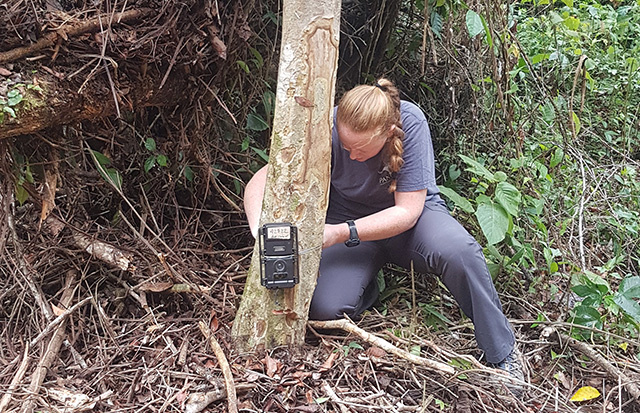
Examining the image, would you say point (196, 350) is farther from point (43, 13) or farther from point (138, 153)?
point (43, 13)

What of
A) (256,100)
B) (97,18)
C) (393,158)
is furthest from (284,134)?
(256,100)

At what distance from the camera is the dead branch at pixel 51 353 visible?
6.51 feet

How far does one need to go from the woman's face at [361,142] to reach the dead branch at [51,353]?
5.06ft

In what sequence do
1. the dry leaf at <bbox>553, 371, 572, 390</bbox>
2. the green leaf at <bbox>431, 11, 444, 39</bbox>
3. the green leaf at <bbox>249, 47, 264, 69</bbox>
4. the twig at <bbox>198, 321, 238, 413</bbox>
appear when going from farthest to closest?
the green leaf at <bbox>431, 11, 444, 39</bbox>, the green leaf at <bbox>249, 47, 264, 69</bbox>, the dry leaf at <bbox>553, 371, 572, 390</bbox>, the twig at <bbox>198, 321, 238, 413</bbox>

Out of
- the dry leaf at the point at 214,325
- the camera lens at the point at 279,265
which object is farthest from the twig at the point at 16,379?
the camera lens at the point at 279,265

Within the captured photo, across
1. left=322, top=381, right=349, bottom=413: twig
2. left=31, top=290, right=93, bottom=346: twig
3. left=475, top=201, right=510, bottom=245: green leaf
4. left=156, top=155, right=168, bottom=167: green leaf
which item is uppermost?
left=156, top=155, right=168, bottom=167: green leaf

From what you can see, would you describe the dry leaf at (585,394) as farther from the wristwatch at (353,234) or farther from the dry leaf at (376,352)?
the wristwatch at (353,234)

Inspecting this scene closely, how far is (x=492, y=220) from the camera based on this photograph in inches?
103

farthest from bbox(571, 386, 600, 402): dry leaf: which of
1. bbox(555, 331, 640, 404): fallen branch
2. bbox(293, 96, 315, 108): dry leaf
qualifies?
bbox(293, 96, 315, 108): dry leaf

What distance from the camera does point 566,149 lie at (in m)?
3.71

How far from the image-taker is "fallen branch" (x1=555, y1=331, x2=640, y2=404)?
2.24 meters

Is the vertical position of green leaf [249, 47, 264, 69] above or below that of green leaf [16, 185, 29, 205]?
above

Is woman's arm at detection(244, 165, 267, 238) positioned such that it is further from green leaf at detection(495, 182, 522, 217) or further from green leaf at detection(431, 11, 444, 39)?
green leaf at detection(431, 11, 444, 39)

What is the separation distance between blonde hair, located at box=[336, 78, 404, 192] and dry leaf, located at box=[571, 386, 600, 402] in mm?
1273
